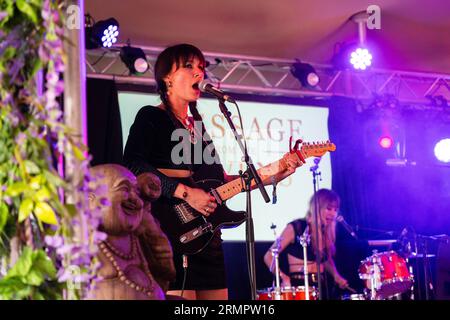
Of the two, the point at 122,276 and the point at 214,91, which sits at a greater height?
the point at 214,91

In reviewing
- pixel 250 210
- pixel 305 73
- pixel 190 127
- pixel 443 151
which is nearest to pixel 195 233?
pixel 250 210

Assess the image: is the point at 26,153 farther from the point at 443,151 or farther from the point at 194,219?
the point at 443,151

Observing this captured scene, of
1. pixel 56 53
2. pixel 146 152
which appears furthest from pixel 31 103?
pixel 146 152

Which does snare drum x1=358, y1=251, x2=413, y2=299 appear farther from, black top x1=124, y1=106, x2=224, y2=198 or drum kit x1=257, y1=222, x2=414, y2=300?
black top x1=124, y1=106, x2=224, y2=198

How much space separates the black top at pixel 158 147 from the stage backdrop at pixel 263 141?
9.79ft

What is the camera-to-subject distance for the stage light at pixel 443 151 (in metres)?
7.60

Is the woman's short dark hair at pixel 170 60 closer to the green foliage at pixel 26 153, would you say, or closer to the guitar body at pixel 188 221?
the guitar body at pixel 188 221

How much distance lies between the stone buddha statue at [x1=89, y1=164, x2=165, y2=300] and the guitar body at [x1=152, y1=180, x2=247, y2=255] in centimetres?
98

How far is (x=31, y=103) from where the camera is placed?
143 centimetres

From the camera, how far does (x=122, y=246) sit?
84.9 inches

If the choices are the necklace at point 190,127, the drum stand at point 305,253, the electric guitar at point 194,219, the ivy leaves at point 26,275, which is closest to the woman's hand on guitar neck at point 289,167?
the electric guitar at point 194,219

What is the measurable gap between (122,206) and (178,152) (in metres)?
1.18
